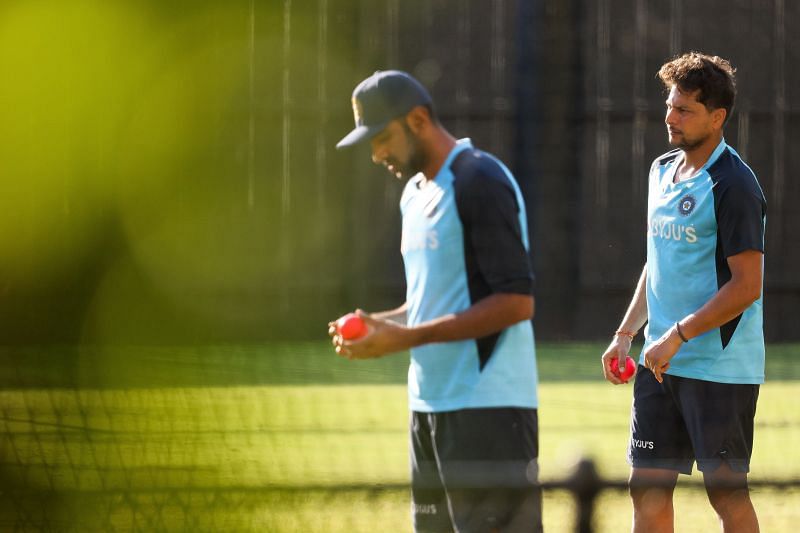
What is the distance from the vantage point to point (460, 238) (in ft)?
10.3

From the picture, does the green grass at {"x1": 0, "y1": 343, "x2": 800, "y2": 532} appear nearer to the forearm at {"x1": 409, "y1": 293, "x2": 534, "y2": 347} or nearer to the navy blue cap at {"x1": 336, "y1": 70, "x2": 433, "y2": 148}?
the forearm at {"x1": 409, "y1": 293, "x2": 534, "y2": 347}

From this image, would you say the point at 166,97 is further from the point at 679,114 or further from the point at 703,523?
the point at 679,114

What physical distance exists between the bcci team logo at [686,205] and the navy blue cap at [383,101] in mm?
1000

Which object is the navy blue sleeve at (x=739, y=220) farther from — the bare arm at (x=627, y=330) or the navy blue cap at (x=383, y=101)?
the navy blue cap at (x=383, y=101)

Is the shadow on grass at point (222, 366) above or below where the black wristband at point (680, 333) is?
below

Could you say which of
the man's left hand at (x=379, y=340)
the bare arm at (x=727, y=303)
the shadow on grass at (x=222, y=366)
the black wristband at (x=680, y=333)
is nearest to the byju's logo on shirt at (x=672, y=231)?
the bare arm at (x=727, y=303)

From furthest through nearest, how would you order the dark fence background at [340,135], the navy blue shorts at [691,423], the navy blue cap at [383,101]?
the dark fence background at [340,135] → the navy blue shorts at [691,423] → the navy blue cap at [383,101]

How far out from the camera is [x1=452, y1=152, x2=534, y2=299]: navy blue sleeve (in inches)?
120

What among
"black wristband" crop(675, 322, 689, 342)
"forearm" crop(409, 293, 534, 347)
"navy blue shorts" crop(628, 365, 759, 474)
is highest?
"forearm" crop(409, 293, 534, 347)

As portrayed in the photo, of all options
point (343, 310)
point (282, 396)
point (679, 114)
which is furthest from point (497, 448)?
point (343, 310)

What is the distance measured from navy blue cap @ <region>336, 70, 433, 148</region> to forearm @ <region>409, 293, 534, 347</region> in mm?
480

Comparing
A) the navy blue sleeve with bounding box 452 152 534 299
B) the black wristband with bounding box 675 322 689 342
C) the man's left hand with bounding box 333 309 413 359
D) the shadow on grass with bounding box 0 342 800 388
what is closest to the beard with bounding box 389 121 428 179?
the navy blue sleeve with bounding box 452 152 534 299

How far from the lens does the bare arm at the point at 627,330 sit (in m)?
4.21

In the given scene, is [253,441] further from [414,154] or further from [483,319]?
[483,319]
